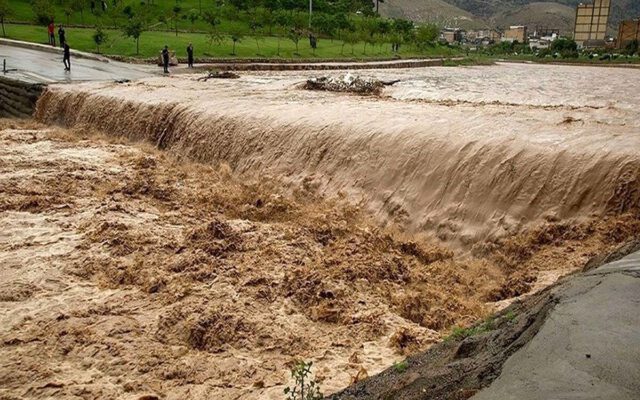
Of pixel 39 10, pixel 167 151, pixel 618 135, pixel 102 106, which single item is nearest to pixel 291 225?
pixel 618 135

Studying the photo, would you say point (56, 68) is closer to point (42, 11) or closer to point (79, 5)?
point (42, 11)

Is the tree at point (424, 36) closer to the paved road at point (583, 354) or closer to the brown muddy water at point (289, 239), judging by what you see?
the brown muddy water at point (289, 239)

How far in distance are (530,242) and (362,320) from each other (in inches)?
103

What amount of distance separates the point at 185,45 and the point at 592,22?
6801 cm

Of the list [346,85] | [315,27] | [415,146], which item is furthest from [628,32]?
[415,146]

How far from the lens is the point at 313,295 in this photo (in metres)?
7.35

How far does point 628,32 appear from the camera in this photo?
6216cm

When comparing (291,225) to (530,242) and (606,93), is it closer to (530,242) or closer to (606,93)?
(530,242)

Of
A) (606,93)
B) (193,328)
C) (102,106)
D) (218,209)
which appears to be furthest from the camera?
(606,93)

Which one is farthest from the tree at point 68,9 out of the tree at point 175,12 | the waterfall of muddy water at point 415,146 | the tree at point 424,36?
the tree at point 424,36

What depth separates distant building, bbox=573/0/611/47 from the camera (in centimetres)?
8250

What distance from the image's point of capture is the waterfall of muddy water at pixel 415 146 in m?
8.32

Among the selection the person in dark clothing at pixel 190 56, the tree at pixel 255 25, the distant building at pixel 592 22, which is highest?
the distant building at pixel 592 22

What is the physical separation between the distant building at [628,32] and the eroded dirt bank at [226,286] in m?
61.1
